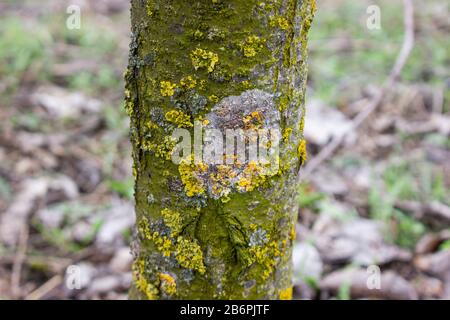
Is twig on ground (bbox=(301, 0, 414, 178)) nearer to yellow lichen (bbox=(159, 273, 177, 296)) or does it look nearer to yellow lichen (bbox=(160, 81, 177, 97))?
yellow lichen (bbox=(159, 273, 177, 296))

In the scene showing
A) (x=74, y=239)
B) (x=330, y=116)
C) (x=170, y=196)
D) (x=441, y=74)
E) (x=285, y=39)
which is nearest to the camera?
(x=285, y=39)

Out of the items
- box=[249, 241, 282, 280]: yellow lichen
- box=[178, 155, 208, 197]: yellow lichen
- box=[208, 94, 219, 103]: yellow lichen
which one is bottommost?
box=[249, 241, 282, 280]: yellow lichen

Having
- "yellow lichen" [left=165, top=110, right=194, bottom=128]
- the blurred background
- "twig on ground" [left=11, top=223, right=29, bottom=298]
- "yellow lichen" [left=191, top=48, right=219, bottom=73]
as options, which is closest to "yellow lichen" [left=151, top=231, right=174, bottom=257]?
"yellow lichen" [left=165, top=110, right=194, bottom=128]

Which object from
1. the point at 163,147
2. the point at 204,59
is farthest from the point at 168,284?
the point at 204,59

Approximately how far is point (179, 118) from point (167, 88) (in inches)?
3.1

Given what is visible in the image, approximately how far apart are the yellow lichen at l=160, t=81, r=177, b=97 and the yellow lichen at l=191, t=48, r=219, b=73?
0.08 meters

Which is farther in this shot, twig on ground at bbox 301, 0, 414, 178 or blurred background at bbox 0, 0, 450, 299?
twig on ground at bbox 301, 0, 414, 178

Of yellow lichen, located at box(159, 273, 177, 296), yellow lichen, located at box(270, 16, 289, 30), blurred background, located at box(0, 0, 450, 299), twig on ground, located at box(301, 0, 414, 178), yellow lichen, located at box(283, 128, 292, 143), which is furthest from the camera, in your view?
twig on ground, located at box(301, 0, 414, 178)

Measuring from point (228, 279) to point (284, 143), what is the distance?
1.30ft

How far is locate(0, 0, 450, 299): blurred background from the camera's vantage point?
2135 millimetres

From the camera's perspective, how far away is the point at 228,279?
1.24 meters

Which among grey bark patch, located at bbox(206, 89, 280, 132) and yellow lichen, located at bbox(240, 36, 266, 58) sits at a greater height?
yellow lichen, located at bbox(240, 36, 266, 58)
